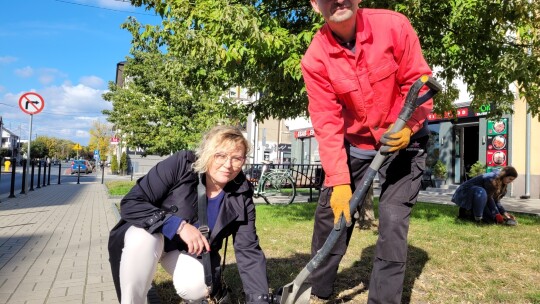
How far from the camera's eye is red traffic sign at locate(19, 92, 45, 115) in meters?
12.3

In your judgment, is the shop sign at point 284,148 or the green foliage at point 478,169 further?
the shop sign at point 284,148

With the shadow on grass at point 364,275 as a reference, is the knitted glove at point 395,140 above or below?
above

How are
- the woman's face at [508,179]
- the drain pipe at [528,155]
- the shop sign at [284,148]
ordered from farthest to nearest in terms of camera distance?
the shop sign at [284,148] → the drain pipe at [528,155] → the woman's face at [508,179]

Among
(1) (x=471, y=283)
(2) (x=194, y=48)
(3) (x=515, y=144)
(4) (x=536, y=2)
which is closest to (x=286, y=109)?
(2) (x=194, y=48)

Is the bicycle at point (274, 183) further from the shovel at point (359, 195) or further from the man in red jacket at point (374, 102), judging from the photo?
the shovel at point (359, 195)

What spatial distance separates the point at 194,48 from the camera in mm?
5160

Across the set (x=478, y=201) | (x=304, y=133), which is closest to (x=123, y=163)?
(x=304, y=133)

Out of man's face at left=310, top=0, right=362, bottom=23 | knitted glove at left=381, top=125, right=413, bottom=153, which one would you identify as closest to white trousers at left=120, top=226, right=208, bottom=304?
knitted glove at left=381, top=125, right=413, bottom=153

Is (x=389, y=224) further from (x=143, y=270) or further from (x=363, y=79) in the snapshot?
(x=143, y=270)

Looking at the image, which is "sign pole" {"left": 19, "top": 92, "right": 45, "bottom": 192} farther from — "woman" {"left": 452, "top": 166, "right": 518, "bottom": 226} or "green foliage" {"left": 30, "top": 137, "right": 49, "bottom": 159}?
"green foliage" {"left": 30, "top": 137, "right": 49, "bottom": 159}

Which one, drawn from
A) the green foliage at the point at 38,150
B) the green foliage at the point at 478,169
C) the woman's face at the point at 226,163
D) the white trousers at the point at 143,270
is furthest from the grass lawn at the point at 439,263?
the green foliage at the point at 38,150

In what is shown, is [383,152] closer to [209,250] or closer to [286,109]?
[209,250]

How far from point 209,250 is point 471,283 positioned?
7.06 feet

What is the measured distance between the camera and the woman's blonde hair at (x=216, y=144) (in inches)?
91.1
